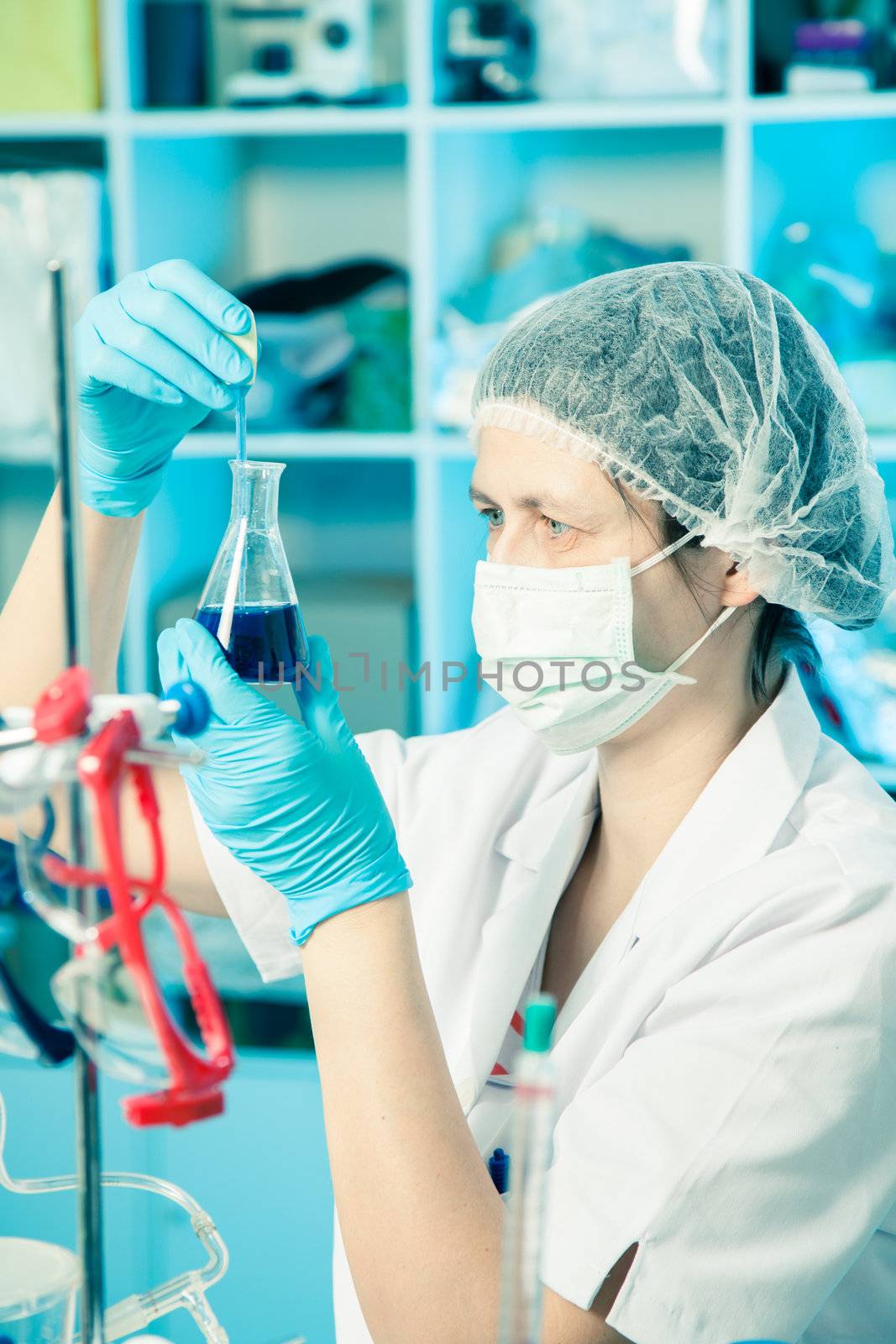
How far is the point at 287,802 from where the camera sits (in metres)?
0.91

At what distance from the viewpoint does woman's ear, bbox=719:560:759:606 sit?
3.93 feet

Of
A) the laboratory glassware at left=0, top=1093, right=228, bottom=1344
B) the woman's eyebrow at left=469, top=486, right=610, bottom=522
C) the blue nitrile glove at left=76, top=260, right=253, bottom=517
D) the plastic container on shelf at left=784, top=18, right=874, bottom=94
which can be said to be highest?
the plastic container on shelf at left=784, top=18, right=874, bottom=94

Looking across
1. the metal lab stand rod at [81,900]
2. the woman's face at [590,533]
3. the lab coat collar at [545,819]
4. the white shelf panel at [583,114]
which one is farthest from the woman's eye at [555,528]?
the white shelf panel at [583,114]

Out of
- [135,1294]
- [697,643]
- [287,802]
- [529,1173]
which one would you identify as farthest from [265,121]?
[529,1173]

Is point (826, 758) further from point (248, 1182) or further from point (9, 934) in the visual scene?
point (9, 934)

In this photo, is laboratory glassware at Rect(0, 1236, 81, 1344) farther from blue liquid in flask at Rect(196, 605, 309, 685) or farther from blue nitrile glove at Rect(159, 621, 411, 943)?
blue liquid in flask at Rect(196, 605, 309, 685)

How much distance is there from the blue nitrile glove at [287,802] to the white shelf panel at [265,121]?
1.36 metres

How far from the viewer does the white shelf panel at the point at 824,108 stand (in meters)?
1.90

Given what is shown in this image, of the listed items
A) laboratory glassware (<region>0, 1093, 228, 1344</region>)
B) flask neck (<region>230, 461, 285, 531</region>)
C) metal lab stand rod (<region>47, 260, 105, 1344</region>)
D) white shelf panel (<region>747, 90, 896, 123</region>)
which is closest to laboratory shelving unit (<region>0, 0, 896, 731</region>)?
white shelf panel (<region>747, 90, 896, 123</region>)

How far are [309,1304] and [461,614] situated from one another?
107 centimetres

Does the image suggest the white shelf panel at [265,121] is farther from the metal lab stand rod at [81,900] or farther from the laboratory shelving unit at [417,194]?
the metal lab stand rod at [81,900]

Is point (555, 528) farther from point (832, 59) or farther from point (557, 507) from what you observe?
point (832, 59)

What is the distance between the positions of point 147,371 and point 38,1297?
656 mm

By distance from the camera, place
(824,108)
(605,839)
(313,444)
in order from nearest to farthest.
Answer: (605,839)
(824,108)
(313,444)
